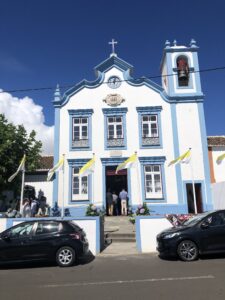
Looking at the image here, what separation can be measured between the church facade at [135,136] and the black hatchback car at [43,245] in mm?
10298

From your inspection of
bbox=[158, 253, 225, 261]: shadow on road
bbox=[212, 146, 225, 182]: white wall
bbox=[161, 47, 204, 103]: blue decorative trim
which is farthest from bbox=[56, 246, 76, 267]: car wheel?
bbox=[161, 47, 204, 103]: blue decorative trim

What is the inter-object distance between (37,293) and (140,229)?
6.27m

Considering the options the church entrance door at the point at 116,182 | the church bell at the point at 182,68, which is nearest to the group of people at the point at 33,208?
the church entrance door at the point at 116,182

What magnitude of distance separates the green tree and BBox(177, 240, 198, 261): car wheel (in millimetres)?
13022

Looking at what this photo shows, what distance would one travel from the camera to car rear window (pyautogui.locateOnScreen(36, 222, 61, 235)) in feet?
31.4

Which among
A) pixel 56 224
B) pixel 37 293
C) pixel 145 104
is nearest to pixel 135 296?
pixel 37 293

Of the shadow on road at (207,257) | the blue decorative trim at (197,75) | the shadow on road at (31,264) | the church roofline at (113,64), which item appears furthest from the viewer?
the church roofline at (113,64)

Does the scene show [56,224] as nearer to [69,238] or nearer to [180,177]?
[69,238]

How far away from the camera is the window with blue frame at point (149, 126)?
20.9 meters

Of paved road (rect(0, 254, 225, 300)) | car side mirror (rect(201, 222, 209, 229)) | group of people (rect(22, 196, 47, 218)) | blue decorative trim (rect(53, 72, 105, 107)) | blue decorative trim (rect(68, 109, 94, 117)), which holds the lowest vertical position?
paved road (rect(0, 254, 225, 300))

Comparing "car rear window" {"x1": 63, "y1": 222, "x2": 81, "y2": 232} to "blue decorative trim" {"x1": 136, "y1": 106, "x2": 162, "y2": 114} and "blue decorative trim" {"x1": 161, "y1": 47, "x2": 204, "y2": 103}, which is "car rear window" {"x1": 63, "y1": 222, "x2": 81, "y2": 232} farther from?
"blue decorative trim" {"x1": 161, "y1": 47, "x2": 204, "y2": 103}

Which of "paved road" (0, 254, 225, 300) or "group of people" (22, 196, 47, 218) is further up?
"group of people" (22, 196, 47, 218)

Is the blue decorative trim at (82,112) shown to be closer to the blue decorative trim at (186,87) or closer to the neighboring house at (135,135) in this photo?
the neighboring house at (135,135)

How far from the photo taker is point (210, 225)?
9547mm
